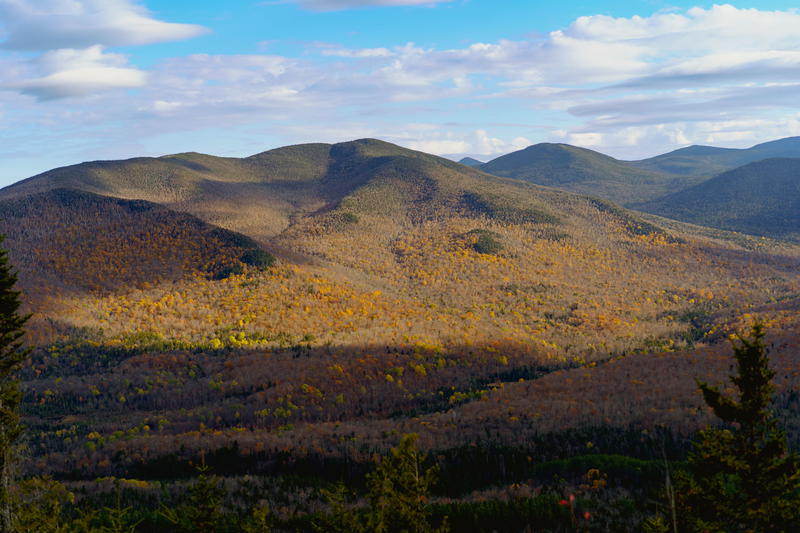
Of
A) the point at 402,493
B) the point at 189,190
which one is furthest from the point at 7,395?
the point at 189,190

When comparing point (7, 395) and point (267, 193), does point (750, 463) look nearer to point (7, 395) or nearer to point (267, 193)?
point (7, 395)

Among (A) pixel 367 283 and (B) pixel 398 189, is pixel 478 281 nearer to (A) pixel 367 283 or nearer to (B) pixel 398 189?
(A) pixel 367 283

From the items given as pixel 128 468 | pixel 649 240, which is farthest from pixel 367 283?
pixel 649 240

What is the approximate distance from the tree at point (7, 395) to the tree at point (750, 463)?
1639cm

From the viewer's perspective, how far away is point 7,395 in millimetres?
14188

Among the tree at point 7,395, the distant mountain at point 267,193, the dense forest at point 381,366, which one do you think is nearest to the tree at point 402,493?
the dense forest at point 381,366

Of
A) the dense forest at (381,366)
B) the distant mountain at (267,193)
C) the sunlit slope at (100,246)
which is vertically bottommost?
the dense forest at (381,366)

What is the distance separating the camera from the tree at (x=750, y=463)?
39.4 feet

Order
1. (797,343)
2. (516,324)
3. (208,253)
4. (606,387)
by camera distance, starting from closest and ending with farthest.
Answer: (606,387) < (797,343) < (516,324) < (208,253)

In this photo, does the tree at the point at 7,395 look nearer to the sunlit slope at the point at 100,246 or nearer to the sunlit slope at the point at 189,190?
the sunlit slope at the point at 100,246

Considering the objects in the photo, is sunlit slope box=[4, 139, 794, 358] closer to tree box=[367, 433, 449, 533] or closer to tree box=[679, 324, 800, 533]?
tree box=[367, 433, 449, 533]

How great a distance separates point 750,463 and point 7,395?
720 inches

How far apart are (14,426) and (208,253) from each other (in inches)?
3259

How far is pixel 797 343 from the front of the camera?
181 feet
